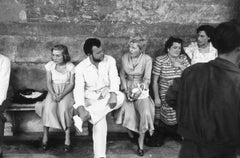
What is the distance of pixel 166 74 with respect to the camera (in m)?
4.93

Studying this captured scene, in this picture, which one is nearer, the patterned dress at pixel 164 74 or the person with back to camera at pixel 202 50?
the patterned dress at pixel 164 74

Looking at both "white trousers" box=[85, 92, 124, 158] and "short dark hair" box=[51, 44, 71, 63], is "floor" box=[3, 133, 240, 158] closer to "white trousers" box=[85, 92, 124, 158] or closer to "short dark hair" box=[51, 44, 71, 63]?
"white trousers" box=[85, 92, 124, 158]

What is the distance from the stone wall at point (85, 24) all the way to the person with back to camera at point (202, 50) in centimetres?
51

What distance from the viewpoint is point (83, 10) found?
5383 mm

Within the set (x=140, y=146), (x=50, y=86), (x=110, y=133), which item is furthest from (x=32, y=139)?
(x=140, y=146)

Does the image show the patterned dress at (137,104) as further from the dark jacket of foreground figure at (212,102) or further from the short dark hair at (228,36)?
the short dark hair at (228,36)

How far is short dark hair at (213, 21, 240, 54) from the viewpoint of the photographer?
231 cm

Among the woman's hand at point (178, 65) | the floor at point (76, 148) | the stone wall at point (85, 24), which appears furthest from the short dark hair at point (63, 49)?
the woman's hand at point (178, 65)

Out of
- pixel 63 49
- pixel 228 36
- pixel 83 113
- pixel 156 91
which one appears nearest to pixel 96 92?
pixel 83 113

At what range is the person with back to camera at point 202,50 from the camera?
16.5 ft

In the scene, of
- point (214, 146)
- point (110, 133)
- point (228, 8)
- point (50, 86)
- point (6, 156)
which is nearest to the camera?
point (214, 146)

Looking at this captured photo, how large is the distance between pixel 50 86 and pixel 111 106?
1.02 meters

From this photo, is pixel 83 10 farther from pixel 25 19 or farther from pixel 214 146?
pixel 214 146

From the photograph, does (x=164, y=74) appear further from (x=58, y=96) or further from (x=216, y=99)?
(x=216, y=99)
